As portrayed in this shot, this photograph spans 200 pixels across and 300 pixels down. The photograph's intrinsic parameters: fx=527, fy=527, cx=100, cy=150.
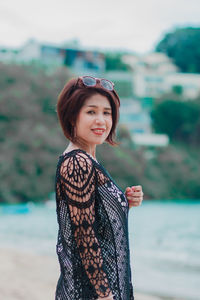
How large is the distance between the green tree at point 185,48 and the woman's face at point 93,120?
5968 cm

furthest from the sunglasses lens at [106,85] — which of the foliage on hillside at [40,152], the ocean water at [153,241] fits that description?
the foliage on hillside at [40,152]

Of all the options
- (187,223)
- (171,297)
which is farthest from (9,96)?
(171,297)

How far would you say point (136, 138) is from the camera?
4247 centimetres

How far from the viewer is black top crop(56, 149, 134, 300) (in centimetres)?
174

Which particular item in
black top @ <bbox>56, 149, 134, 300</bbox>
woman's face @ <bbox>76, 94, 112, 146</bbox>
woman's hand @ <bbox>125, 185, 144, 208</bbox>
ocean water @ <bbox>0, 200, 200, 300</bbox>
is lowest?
black top @ <bbox>56, 149, 134, 300</bbox>

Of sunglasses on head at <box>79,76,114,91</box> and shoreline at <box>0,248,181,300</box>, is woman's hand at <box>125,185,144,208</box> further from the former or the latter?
shoreline at <box>0,248,181,300</box>

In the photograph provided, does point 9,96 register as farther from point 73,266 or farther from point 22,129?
point 73,266

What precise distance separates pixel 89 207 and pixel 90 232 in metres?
0.08

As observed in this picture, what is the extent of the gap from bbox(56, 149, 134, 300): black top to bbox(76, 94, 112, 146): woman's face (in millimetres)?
95

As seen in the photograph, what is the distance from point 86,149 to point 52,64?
128 ft

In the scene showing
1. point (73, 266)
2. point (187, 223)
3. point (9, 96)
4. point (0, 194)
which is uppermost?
point (9, 96)

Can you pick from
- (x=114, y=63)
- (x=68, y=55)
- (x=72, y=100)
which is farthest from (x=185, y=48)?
(x=72, y=100)

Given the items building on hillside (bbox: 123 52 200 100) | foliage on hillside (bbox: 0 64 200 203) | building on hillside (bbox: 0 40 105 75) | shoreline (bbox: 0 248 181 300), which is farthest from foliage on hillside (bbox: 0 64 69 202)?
shoreline (bbox: 0 248 181 300)

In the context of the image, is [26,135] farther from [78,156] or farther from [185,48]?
[185,48]
